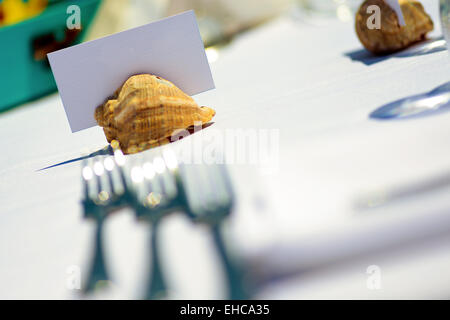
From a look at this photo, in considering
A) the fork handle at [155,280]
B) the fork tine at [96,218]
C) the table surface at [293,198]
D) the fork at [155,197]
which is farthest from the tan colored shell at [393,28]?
the fork handle at [155,280]

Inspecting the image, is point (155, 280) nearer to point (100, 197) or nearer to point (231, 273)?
point (231, 273)

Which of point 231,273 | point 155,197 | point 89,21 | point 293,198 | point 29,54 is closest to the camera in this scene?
point 231,273

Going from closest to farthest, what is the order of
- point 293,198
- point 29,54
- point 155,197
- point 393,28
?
point 293,198
point 155,197
point 393,28
point 29,54

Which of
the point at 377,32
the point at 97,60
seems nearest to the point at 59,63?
the point at 97,60

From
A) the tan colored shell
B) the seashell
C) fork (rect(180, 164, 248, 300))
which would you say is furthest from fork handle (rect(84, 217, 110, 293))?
the tan colored shell

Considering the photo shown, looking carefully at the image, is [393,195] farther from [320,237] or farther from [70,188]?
[70,188]

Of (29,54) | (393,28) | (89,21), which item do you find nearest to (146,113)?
(393,28)
